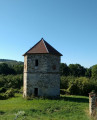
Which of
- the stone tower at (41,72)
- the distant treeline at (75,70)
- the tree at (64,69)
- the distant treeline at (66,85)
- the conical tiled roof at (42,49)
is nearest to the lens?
the stone tower at (41,72)

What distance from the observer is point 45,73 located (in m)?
22.1

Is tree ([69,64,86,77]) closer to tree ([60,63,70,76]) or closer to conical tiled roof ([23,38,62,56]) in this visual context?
tree ([60,63,70,76])

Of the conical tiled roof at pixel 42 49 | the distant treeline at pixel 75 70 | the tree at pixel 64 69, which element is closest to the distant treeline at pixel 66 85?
the conical tiled roof at pixel 42 49

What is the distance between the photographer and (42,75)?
2219 centimetres

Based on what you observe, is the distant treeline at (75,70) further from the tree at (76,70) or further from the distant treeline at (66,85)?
the distant treeline at (66,85)

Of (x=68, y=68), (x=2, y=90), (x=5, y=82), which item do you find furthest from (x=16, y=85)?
(x=68, y=68)

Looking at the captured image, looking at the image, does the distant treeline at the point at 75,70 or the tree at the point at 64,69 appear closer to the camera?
the tree at the point at 64,69

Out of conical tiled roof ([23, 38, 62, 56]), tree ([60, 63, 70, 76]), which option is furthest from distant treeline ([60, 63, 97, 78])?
conical tiled roof ([23, 38, 62, 56])

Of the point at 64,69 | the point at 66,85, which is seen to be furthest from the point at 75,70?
the point at 66,85

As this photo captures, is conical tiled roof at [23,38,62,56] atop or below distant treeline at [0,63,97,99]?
atop

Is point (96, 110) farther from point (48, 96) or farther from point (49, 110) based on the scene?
point (48, 96)

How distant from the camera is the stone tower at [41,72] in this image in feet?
72.6

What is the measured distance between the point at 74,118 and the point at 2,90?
833 inches

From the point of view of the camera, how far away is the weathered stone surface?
22.1 meters
